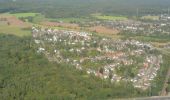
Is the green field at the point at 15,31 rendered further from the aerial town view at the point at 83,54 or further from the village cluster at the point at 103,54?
the village cluster at the point at 103,54

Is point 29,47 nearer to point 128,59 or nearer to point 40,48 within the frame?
point 40,48

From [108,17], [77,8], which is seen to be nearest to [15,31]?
[108,17]

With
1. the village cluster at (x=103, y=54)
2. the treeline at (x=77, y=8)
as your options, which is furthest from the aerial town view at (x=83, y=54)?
the treeline at (x=77, y=8)

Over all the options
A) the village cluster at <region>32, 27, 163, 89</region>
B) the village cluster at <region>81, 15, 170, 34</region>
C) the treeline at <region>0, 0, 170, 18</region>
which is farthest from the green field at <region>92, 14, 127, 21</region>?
the village cluster at <region>32, 27, 163, 89</region>

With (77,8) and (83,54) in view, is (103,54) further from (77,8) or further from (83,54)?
(77,8)

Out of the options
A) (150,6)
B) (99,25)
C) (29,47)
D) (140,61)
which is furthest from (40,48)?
(150,6)

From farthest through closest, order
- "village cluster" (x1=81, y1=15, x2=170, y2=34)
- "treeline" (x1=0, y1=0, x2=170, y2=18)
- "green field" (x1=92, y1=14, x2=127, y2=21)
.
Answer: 1. "treeline" (x1=0, y1=0, x2=170, y2=18)
2. "green field" (x1=92, y1=14, x2=127, y2=21)
3. "village cluster" (x1=81, y1=15, x2=170, y2=34)

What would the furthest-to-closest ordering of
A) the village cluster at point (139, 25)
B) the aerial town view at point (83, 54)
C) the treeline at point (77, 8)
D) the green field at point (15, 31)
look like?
the treeline at point (77, 8), the village cluster at point (139, 25), the green field at point (15, 31), the aerial town view at point (83, 54)

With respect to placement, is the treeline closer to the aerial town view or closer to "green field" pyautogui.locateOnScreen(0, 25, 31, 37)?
the aerial town view
